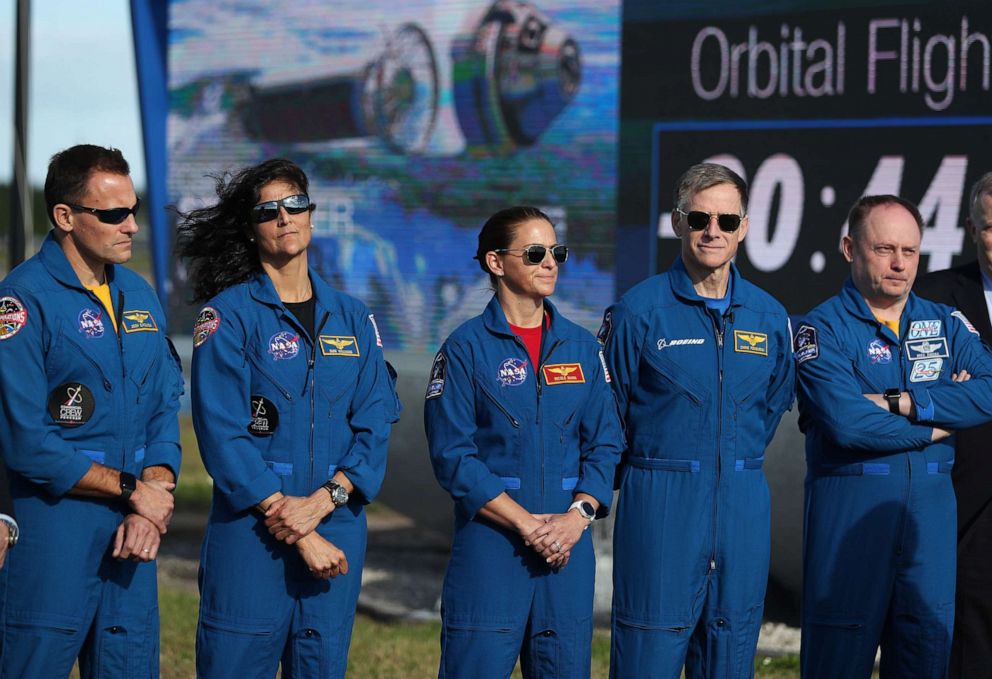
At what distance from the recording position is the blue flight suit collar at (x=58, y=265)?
4027 millimetres

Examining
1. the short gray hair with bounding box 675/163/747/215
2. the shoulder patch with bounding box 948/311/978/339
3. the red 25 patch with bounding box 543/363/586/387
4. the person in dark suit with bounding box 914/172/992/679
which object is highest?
the short gray hair with bounding box 675/163/747/215

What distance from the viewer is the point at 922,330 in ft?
15.0

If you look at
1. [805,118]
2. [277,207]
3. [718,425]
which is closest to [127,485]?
[277,207]

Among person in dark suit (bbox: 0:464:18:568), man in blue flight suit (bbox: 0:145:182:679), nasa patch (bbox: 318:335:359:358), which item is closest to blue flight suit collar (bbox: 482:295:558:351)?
nasa patch (bbox: 318:335:359:358)

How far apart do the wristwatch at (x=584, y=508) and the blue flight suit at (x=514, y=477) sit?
0.04m

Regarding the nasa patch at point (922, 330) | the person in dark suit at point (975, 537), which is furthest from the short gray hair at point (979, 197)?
the nasa patch at point (922, 330)

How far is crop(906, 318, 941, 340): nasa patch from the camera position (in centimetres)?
457

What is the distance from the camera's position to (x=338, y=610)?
410cm

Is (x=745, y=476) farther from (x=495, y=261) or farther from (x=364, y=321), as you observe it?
(x=364, y=321)

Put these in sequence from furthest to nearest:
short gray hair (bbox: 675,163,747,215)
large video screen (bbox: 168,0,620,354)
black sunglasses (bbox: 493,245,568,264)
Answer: large video screen (bbox: 168,0,620,354), short gray hair (bbox: 675,163,747,215), black sunglasses (bbox: 493,245,568,264)

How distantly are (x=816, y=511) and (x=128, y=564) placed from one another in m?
2.29

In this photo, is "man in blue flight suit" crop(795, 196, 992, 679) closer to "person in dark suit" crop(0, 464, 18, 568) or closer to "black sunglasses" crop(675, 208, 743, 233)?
"black sunglasses" crop(675, 208, 743, 233)

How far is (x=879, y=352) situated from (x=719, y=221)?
764mm

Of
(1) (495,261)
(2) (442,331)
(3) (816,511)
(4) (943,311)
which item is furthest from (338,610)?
(2) (442,331)
